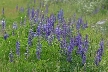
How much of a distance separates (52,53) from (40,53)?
1.01 ft

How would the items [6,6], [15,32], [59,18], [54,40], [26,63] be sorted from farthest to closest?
[6,6]
[59,18]
[15,32]
[54,40]
[26,63]

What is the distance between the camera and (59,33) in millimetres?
8172

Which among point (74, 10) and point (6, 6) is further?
point (6, 6)

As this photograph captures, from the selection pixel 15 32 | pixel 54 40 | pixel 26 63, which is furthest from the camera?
pixel 15 32

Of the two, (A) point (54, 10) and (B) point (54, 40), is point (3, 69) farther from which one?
(A) point (54, 10)

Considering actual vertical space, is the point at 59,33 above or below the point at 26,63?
above

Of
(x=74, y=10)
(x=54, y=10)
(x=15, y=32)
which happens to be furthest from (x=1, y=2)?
(x=15, y=32)

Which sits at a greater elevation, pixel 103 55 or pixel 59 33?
pixel 59 33

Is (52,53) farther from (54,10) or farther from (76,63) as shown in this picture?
(54,10)

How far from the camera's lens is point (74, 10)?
15.9 meters

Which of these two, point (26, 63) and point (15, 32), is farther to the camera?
point (15, 32)

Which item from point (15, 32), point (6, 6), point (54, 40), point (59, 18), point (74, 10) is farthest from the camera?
point (6, 6)

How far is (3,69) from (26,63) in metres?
0.73

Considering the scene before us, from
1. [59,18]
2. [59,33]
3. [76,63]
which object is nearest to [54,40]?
[59,33]
